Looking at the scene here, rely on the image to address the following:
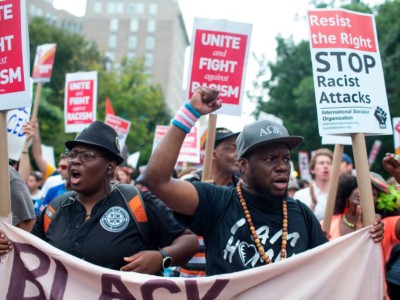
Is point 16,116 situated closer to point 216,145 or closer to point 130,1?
point 216,145

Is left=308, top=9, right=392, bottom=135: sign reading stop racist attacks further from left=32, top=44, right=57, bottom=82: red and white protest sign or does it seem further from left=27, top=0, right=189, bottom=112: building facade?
left=27, top=0, right=189, bottom=112: building facade

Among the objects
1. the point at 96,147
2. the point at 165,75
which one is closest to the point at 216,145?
the point at 96,147

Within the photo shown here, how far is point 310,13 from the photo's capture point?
4.02m

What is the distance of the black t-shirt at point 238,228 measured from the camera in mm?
3283

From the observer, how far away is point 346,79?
3.83 m

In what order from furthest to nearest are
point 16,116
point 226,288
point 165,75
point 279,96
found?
point 165,75, point 279,96, point 16,116, point 226,288

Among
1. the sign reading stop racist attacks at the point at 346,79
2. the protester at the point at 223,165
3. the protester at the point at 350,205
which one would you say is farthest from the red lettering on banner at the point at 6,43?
the protester at the point at 350,205

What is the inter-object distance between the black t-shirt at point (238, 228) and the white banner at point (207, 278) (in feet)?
0.27

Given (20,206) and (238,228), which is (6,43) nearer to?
(20,206)

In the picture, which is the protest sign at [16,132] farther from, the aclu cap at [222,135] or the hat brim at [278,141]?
the hat brim at [278,141]

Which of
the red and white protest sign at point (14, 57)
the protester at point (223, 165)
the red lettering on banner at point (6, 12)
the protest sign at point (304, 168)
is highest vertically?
the red lettering on banner at point (6, 12)

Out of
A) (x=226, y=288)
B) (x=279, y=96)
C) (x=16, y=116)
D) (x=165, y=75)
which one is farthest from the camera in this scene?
(x=165, y=75)

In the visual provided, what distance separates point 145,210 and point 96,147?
52cm

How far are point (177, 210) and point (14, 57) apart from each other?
A: 4.34 feet
